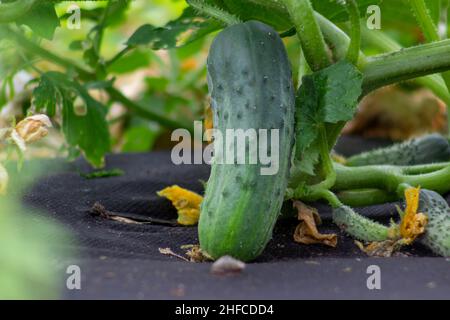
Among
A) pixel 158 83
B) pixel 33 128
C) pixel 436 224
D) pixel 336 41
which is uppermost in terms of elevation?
pixel 158 83

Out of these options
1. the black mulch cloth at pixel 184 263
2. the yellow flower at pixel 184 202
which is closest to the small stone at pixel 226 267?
the black mulch cloth at pixel 184 263

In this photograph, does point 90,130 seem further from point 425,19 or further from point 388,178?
point 425,19

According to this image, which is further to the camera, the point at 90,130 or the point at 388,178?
the point at 90,130

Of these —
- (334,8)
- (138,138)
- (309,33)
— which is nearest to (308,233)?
(309,33)

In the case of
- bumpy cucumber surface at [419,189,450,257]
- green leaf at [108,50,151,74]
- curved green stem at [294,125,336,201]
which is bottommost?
bumpy cucumber surface at [419,189,450,257]

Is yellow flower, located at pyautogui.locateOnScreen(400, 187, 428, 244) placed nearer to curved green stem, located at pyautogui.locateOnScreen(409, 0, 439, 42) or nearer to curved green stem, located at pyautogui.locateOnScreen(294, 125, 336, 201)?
curved green stem, located at pyautogui.locateOnScreen(294, 125, 336, 201)

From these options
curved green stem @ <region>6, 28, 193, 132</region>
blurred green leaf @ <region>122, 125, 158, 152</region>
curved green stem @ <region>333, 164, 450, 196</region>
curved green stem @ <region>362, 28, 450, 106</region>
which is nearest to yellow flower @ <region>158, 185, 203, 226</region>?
curved green stem @ <region>333, 164, 450, 196</region>
